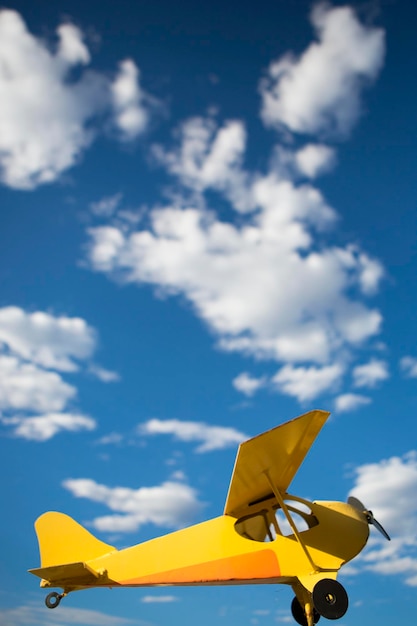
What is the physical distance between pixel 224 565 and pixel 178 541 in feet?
3.40

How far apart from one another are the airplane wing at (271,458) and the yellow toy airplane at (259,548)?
0.02 metres

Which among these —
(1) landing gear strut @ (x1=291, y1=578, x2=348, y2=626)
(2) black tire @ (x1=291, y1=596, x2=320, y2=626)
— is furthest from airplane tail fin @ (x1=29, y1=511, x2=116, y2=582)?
(1) landing gear strut @ (x1=291, y1=578, x2=348, y2=626)

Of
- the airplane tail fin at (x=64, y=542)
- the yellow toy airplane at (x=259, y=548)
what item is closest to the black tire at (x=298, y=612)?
the yellow toy airplane at (x=259, y=548)

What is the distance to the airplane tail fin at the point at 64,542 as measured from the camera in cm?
1028

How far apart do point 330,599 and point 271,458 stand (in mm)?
2529

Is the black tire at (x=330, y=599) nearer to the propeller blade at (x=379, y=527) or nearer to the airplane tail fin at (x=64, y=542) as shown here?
the propeller blade at (x=379, y=527)

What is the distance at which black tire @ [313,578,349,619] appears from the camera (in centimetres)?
832

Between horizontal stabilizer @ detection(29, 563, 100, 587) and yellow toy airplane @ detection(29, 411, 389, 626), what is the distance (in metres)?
0.02

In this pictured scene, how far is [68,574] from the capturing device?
9141 mm

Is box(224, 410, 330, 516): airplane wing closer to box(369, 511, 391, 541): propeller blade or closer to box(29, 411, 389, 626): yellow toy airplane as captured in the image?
box(29, 411, 389, 626): yellow toy airplane

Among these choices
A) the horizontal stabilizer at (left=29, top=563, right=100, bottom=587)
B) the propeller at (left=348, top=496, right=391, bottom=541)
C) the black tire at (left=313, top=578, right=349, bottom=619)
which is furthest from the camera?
the propeller at (left=348, top=496, right=391, bottom=541)

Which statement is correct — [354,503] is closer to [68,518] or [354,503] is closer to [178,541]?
[178,541]

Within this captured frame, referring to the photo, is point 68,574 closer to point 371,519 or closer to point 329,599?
point 329,599

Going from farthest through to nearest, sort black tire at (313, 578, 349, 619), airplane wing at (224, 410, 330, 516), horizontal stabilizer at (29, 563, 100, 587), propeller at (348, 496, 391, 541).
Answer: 1. propeller at (348, 496, 391, 541)
2. horizontal stabilizer at (29, 563, 100, 587)
3. airplane wing at (224, 410, 330, 516)
4. black tire at (313, 578, 349, 619)
